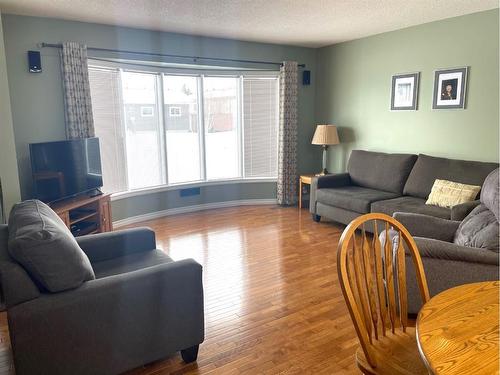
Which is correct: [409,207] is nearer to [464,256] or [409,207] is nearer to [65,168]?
[464,256]

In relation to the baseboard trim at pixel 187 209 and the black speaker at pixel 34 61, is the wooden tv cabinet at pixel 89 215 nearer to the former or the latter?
the baseboard trim at pixel 187 209

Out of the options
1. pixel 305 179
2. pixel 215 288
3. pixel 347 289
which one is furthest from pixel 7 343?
pixel 305 179

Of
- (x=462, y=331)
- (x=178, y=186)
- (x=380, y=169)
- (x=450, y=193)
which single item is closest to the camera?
(x=462, y=331)

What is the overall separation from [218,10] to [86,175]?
88.5 inches

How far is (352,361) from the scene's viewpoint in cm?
215

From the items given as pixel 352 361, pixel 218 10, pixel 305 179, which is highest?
pixel 218 10

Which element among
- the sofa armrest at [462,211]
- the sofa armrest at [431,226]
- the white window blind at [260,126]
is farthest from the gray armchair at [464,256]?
the white window blind at [260,126]

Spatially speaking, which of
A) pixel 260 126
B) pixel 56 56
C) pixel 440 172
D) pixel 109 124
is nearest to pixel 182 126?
pixel 109 124

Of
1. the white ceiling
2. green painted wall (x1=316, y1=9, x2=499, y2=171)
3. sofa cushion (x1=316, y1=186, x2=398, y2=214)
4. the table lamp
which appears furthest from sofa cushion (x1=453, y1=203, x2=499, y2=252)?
the table lamp

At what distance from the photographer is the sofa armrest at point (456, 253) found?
7.15 ft

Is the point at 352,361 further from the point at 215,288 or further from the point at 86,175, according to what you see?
the point at 86,175

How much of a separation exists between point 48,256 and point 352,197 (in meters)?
3.43

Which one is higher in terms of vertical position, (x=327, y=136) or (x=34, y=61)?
(x=34, y=61)

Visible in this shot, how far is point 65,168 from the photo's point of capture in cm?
382
